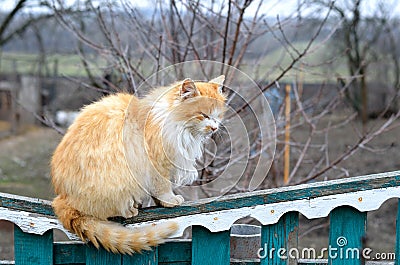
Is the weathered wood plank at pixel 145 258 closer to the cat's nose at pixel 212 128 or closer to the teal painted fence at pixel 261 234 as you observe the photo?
the teal painted fence at pixel 261 234

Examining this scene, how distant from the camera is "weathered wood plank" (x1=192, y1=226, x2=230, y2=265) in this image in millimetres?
1775

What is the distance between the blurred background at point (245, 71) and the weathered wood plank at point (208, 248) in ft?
1.79

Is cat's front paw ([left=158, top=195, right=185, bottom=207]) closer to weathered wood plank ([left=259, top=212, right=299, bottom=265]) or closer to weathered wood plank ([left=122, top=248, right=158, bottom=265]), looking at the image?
weathered wood plank ([left=122, top=248, right=158, bottom=265])

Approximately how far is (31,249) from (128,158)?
1.42 feet

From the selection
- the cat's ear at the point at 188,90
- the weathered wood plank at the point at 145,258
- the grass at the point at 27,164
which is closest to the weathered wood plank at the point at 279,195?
the weathered wood plank at the point at 145,258

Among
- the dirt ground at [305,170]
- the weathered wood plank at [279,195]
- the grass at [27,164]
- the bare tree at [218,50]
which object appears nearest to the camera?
the weathered wood plank at [279,195]

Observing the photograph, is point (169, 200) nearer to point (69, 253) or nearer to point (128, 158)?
point (128, 158)

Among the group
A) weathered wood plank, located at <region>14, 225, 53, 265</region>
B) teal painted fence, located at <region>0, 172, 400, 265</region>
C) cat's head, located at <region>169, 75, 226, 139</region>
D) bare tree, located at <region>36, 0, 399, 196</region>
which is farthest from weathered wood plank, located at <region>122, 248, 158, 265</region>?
bare tree, located at <region>36, 0, 399, 196</region>

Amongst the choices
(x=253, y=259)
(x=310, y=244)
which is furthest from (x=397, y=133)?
(x=253, y=259)

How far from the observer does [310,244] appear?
517cm

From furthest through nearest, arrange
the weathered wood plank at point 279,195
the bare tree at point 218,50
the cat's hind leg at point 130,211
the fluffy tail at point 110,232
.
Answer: the bare tree at point 218,50
the cat's hind leg at point 130,211
the fluffy tail at point 110,232
the weathered wood plank at point 279,195

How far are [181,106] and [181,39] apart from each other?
181 cm

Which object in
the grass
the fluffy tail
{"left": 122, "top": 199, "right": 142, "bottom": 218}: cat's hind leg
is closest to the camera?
the fluffy tail

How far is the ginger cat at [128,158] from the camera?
70.8 inches
